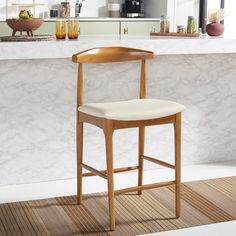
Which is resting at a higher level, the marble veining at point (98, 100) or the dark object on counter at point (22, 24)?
the dark object on counter at point (22, 24)

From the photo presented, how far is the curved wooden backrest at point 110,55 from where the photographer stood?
3293mm

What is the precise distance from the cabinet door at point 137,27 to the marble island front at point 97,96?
3445 mm

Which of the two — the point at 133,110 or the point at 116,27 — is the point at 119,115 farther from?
the point at 116,27

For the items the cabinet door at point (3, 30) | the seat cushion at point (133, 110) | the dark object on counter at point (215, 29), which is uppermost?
the dark object on counter at point (215, 29)

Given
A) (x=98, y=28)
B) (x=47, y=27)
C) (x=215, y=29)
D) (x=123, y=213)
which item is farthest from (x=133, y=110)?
(x=98, y=28)

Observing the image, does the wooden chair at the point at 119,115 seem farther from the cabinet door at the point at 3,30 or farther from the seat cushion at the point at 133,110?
the cabinet door at the point at 3,30

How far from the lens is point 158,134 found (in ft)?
13.7

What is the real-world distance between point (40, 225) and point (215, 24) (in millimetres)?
1977

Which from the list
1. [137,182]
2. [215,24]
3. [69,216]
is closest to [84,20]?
[215,24]

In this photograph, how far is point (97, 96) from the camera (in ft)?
12.9

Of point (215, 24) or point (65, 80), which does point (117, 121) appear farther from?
point (215, 24)

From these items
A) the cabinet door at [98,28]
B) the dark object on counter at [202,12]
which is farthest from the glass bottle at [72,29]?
the dark object on counter at [202,12]

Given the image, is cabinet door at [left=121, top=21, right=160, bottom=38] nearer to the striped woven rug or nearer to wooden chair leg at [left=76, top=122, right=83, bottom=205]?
the striped woven rug

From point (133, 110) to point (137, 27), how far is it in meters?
4.70
